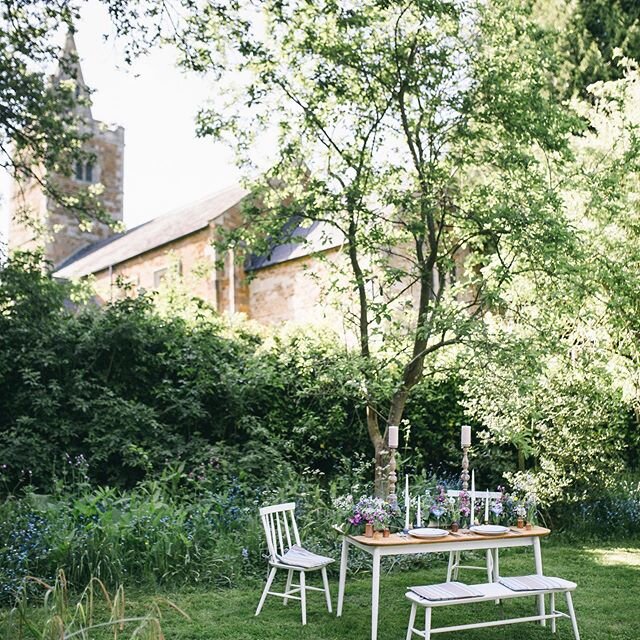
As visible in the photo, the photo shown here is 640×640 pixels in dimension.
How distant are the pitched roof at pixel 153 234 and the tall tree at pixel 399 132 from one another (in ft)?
39.3

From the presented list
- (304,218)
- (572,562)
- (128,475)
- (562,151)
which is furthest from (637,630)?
(128,475)

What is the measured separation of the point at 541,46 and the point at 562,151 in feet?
3.85

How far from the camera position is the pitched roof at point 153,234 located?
23.5m

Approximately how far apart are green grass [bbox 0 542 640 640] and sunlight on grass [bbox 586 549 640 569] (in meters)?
0.33

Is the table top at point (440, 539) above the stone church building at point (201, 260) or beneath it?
beneath

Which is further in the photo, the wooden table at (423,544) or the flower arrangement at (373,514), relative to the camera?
the flower arrangement at (373,514)

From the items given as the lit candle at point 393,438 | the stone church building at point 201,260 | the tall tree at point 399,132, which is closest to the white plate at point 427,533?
the lit candle at point 393,438

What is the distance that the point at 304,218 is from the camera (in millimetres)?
8289

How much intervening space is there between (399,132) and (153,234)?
2018 centimetres

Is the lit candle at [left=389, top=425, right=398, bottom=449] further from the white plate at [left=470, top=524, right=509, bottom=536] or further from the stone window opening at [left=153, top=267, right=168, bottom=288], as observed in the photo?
the stone window opening at [left=153, top=267, right=168, bottom=288]

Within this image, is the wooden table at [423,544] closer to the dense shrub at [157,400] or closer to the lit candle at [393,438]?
the lit candle at [393,438]

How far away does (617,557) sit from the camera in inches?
335

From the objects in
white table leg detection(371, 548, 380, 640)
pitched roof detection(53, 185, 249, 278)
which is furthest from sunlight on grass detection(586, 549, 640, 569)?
pitched roof detection(53, 185, 249, 278)

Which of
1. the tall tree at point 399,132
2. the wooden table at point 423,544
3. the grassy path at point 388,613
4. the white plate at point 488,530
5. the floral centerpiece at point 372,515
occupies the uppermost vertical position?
the tall tree at point 399,132
